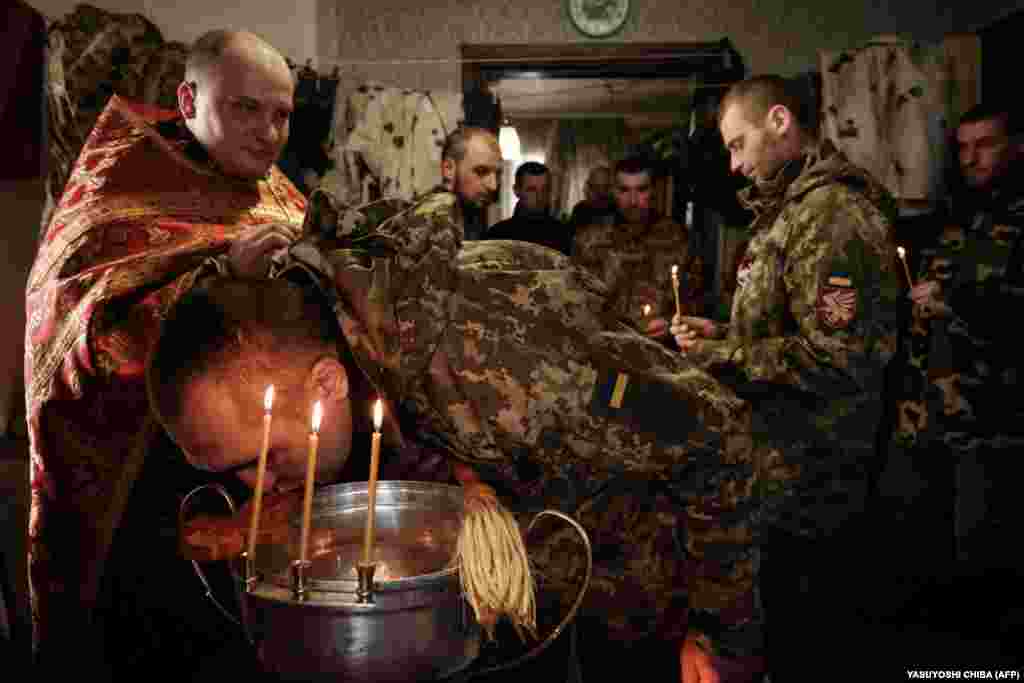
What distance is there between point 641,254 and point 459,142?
1.19 m

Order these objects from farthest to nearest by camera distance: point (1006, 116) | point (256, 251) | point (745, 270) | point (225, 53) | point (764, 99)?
point (1006, 116) < point (745, 270) < point (764, 99) < point (225, 53) < point (256, 251)

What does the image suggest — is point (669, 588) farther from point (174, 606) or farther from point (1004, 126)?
point (1004, 126)

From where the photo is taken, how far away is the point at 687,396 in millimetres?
1420

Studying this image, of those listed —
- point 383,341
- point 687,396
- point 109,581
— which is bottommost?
point 109,581

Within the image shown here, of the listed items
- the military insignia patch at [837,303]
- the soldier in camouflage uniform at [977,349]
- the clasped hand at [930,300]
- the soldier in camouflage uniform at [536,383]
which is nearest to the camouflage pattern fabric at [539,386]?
the soldier in camouflage uniform at [536,383]

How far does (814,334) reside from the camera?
229 cm

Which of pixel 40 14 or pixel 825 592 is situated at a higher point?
A: pixel 40 14

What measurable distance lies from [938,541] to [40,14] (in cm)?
453

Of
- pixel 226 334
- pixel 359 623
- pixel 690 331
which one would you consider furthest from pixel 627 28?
pixel 359 623

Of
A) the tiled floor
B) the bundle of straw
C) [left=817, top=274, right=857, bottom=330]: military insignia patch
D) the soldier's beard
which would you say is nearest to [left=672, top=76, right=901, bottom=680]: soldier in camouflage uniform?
[left=817, top=274, right=857, bottom=330]: military insignia patch

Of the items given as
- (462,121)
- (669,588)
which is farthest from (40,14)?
(669,588)

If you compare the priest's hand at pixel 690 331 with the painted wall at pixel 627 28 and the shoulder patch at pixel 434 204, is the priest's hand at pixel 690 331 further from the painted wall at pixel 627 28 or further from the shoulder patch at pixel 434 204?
the painted wall at pixel 627 28

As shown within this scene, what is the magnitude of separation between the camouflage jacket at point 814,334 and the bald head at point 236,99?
5.47 ft

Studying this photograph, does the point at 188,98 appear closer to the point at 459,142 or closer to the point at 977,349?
the point at 459,142
